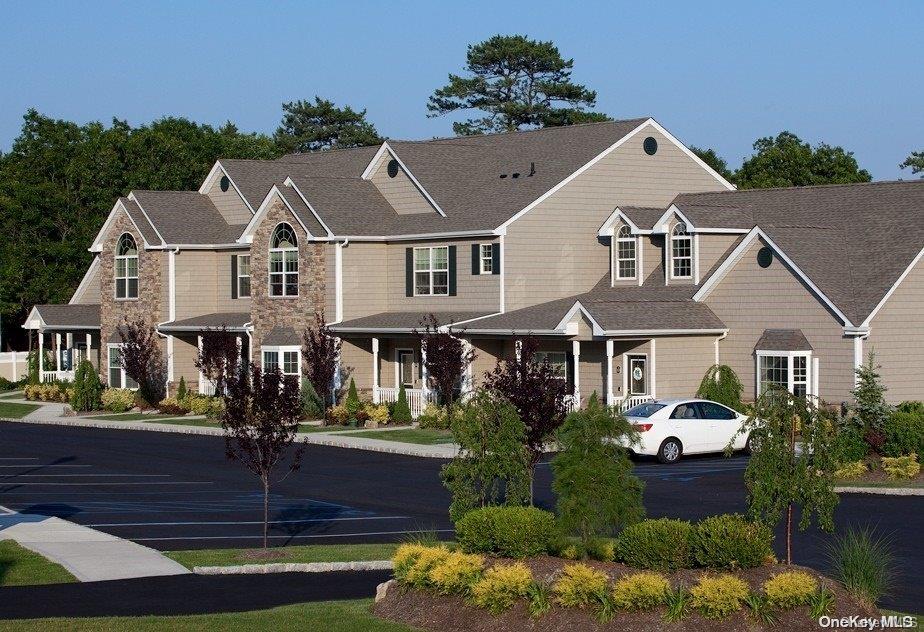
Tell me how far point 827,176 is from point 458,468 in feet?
185

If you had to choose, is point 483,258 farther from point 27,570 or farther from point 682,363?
point 27,570

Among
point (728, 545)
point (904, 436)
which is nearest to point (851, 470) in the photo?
point (904, 436)

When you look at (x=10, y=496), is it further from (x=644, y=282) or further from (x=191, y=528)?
(x=644, y=282)

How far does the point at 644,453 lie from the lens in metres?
35.0

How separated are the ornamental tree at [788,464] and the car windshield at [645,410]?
18364 millimetres

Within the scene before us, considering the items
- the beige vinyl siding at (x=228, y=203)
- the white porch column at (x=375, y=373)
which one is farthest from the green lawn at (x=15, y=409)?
the white porch column at (x=375, y=373)

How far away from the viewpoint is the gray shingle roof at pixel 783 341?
1564 inches

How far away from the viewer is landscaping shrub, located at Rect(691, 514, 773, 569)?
1608 centimetres

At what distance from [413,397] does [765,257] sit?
13.0 metres

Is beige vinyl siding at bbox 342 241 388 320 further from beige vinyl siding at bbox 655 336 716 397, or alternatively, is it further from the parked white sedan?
the parked white sedan

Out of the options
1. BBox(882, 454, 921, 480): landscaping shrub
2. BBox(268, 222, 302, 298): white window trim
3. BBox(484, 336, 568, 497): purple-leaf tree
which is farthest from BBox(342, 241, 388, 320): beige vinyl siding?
BBox(882, 454, 921, 480): landscaping shrub

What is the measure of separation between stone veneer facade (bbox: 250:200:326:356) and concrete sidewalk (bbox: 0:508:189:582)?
2472cm

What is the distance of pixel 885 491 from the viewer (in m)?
29.1

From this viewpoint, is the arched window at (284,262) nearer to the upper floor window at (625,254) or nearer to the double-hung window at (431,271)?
the double-hung window at (431,271)
